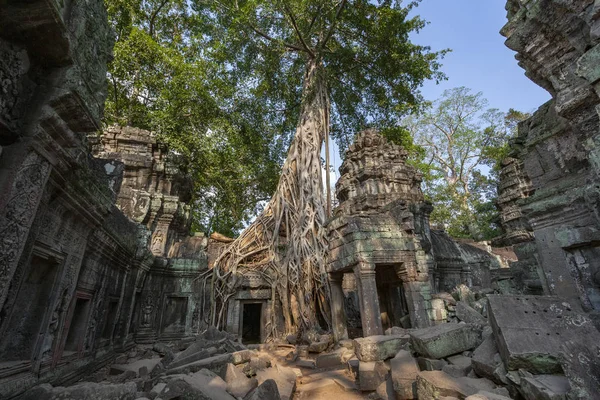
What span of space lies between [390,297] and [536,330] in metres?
4.95

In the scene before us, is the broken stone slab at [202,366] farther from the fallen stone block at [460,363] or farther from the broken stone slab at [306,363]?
the fallen stone block at [460,363]

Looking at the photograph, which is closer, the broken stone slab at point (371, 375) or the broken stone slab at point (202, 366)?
the broken stone slab at point (371, 375)

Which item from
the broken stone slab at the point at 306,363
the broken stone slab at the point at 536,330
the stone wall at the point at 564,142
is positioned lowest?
the broken stone slab at the point at 306,363

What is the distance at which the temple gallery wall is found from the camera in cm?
200

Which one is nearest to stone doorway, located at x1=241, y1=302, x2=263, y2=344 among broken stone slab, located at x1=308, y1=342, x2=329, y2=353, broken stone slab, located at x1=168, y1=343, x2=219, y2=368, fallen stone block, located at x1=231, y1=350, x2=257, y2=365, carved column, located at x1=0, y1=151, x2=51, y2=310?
broken stone slab, located at x1=308, y1=342, x2=329, y2=353

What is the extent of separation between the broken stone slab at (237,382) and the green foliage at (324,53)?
33.4 feet

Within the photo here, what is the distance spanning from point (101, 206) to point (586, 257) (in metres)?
5.58

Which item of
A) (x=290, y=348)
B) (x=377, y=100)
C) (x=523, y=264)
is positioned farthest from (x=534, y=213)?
(x=377, y=100)

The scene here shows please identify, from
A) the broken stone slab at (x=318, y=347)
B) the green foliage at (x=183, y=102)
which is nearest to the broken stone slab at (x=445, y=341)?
the broken stone slab at (x=318, y=347)

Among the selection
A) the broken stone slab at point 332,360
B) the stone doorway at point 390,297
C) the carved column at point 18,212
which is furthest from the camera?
the stone doorway at point 390,297

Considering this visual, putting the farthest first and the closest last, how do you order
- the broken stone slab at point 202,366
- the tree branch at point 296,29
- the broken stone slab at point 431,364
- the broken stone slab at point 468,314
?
the tree branch at point 296,29
the broken stone slab at point 468,314
the broken stone slab at point 202,366
the broken stone slab at point 431,364

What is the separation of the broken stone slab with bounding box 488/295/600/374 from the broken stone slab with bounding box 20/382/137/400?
3.10 metres

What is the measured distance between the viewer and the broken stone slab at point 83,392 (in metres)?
2.19

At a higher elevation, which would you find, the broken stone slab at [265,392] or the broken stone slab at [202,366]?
the broken stone slab at [202,366]
